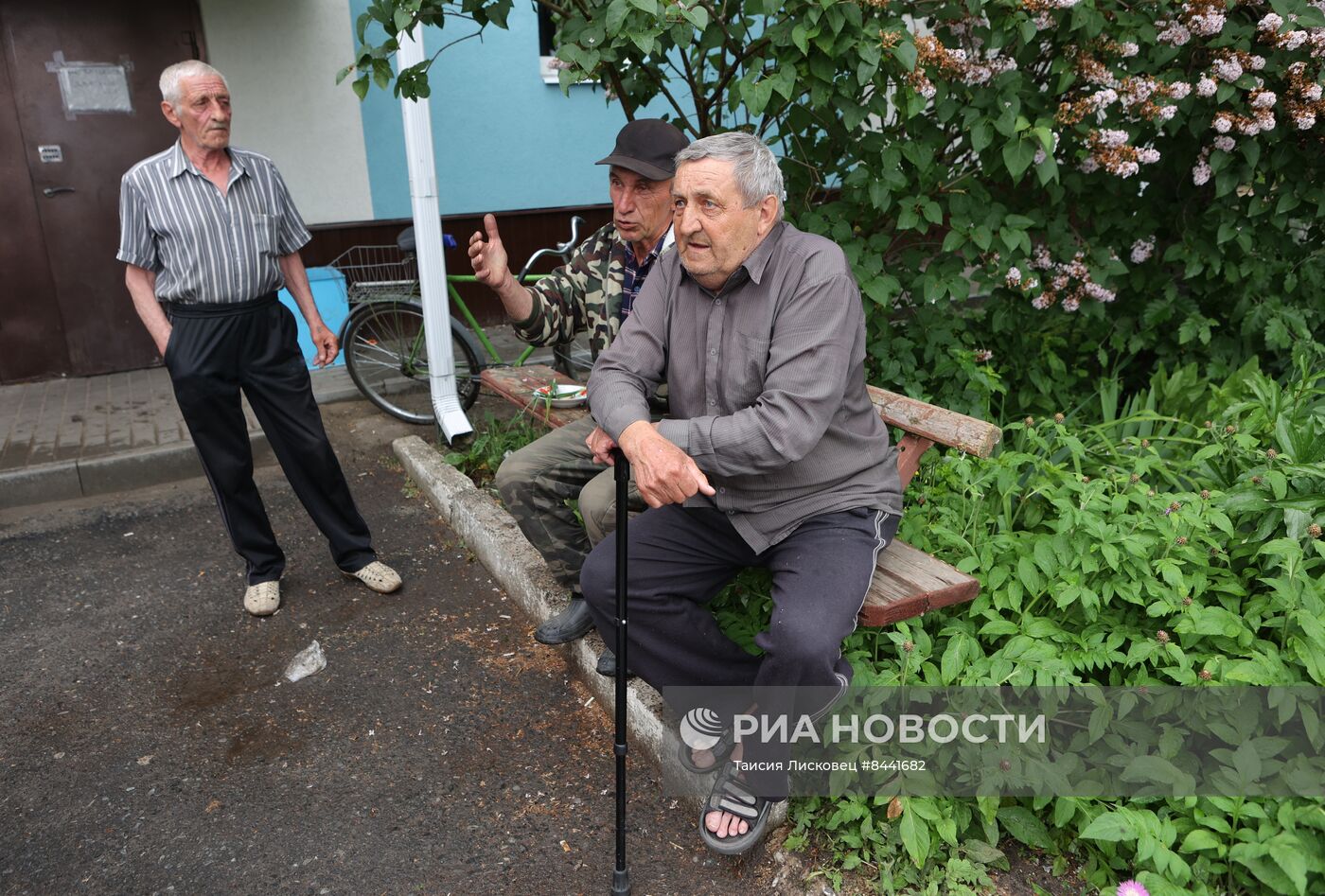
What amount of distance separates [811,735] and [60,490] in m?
4.54

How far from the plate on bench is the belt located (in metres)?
1.28

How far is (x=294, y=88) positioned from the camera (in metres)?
7.10

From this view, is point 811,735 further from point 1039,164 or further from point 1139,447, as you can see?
point 1039,164

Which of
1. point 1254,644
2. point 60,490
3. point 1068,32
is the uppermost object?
point 1068,32

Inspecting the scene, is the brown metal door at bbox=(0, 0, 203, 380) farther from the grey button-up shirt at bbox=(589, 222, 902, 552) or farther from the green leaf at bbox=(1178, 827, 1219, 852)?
the green leaf at bbox=(1178, 827, 1219, 852)

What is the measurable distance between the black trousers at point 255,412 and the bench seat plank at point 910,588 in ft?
7.81

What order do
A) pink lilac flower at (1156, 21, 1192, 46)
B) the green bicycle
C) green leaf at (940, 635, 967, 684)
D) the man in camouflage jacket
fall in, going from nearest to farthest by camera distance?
1. green leaf at (940, 635, 967, 684)
2. the man in camouflage jacket
3. pink lilac flower at (1156, 21, 1192, 46)
4. the green bicycle

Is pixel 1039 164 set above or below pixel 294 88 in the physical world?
below

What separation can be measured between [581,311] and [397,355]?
10.0 feet

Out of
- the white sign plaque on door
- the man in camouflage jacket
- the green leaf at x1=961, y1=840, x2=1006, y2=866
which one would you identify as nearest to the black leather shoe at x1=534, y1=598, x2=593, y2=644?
the man in camouflage jacket

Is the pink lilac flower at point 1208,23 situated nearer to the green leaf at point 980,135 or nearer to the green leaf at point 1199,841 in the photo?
the green leaf at point 980,135

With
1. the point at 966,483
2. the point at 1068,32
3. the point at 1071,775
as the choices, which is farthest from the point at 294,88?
the point at 1071,775

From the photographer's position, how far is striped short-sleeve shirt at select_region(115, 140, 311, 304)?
3367mm

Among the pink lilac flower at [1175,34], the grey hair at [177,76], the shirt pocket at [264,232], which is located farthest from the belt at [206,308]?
the pink lilac flower at [1175,34]
